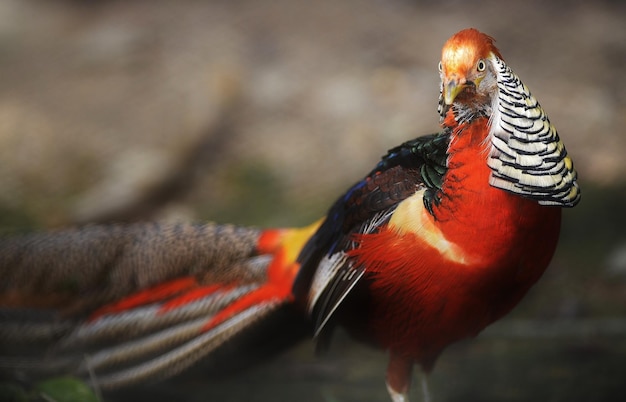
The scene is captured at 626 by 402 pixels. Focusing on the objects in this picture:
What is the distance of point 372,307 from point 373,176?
36cm

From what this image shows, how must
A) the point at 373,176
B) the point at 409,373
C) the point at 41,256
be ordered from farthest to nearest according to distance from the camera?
the point at 41,256 → the point at 409,373 → the point at 373,176

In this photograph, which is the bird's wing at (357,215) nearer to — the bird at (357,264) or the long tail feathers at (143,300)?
the bird at (357,264)

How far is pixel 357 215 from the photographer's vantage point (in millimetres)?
1893

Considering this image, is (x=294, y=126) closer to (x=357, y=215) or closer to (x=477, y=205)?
(x=357, y=215)

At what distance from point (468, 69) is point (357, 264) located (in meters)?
0.60

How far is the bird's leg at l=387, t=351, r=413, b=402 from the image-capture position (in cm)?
202

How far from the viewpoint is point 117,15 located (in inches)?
121

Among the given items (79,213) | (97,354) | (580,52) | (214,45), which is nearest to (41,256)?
(97,354)

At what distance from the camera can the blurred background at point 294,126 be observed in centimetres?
239

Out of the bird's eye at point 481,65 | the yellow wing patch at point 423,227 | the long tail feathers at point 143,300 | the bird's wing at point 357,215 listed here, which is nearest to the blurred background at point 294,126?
the long tail feathers at point 143,300

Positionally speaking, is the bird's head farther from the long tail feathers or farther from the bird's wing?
the long tail feathers

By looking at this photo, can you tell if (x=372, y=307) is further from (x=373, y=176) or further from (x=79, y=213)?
(x=79, y=213)

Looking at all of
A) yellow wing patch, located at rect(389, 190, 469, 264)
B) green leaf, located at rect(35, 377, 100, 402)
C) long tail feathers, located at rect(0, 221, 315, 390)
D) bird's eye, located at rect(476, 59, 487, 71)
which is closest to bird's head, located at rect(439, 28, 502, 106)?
bird's eye, located at rect(476, 59, 487, 71)

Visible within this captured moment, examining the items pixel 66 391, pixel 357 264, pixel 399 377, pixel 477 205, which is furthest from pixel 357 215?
pixel 66 391
